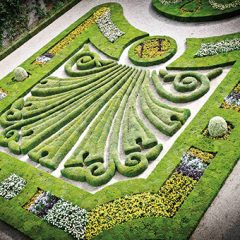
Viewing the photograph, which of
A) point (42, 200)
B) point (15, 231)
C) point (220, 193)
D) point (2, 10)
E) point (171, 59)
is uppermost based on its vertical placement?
point (171, 59)

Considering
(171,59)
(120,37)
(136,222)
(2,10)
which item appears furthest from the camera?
(2,10)

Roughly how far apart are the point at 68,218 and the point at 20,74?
41.8 ft

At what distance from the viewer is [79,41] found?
31.2m

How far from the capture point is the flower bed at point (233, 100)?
22825 mm

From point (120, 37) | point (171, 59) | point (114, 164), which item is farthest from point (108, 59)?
point (114, 164)

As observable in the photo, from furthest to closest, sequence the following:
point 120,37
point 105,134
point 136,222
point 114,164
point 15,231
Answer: point 120,37 < point 105,134 < point 114,164 < point 15,231 < point 136,222

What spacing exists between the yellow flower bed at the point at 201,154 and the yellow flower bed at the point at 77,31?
14191mm

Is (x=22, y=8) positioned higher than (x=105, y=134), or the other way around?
(x=22, y=8)

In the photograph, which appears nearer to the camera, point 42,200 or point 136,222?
point 136,222

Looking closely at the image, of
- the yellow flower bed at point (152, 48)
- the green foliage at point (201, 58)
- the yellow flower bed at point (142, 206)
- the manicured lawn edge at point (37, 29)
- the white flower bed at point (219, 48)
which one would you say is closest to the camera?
the yellow flower bed at point (142, 206)

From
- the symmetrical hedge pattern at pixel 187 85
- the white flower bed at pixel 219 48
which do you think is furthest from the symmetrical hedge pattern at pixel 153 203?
the white flower bed at pixel 219 48

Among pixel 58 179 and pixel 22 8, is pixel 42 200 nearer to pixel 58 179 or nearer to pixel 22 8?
pixel 58 179

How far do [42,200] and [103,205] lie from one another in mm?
3167

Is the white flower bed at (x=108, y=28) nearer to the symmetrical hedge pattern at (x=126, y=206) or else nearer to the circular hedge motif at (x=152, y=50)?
the circular hedge motif at (x=152, y=50)
